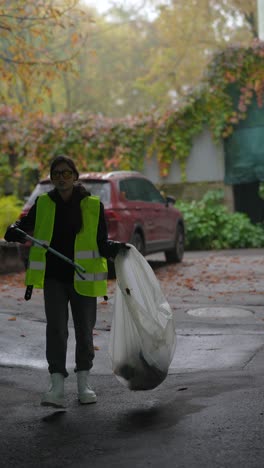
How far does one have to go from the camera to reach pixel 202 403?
5164mm

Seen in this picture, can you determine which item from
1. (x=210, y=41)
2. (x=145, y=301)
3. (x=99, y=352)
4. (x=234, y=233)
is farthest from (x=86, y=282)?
(x=210, y=41)

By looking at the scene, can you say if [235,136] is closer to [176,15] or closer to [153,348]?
[176,15]

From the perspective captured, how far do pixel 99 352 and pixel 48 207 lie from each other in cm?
240

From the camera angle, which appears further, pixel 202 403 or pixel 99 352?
pixel 99 352

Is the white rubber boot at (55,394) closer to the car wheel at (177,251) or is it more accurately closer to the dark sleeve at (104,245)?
the dark sleeve at (104,245)

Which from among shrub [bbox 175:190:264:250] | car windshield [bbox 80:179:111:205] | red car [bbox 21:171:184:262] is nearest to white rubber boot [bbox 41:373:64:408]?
red car [bbox 21:171:184:262]

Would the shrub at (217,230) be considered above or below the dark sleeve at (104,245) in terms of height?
below

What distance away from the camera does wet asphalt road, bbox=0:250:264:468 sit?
4.11 metres

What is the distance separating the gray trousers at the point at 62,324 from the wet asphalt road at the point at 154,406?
1.02 feet

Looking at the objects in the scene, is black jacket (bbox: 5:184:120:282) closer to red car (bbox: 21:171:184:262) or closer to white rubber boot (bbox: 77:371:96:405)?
white rubber boot (bbox: 77:371:96:405)

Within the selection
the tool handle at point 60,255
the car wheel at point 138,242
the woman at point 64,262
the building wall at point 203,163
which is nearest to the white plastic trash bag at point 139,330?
the woman at point 64,262

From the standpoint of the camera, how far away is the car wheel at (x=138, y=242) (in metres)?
13.2

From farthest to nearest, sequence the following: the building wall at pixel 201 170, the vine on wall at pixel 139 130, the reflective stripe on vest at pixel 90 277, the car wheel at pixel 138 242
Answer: the building wall at pixel 201 170
the vine on wall at pixel 139 130
the car wheel at pixel 138 242
the reflective stripe on vest at pixel 90 277

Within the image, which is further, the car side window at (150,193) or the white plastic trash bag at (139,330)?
the car side window at (150,193)
